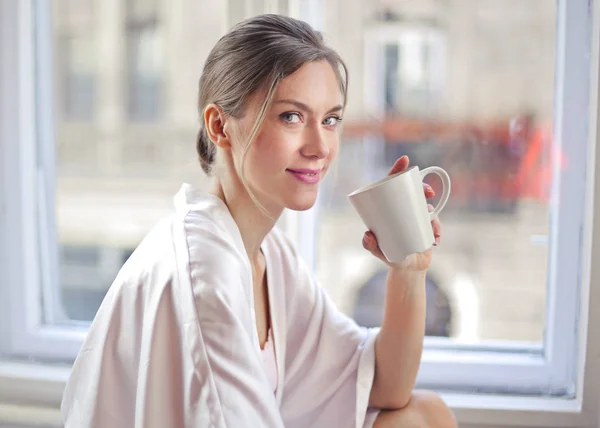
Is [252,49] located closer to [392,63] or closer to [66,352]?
[392,63]

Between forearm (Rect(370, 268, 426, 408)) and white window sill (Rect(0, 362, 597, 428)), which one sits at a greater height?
forearm (Rect(370, 268, 426, 408))

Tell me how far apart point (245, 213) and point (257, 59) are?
249mm

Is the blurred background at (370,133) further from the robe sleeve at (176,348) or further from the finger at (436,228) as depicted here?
the robe sleeve at (176,348)

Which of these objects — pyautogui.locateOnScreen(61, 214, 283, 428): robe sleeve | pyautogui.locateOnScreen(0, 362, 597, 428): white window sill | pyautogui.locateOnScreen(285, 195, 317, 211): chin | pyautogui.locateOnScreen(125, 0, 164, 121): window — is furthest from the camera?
pyautogui.locateOnScreen(125, 0, 164, 121): window

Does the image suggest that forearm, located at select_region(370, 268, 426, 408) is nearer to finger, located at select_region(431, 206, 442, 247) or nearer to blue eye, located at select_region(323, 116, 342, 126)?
finger, located at select_region(431, 206, 442, 247)

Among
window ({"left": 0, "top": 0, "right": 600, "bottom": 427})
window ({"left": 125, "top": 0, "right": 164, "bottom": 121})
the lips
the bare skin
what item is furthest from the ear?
window ({"left": 125, "top": 0, "right": 164, "bottom": 121})

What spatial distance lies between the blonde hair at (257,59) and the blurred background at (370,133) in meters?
0.41

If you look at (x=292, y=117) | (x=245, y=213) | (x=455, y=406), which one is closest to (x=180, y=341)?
(x=245, y=213)

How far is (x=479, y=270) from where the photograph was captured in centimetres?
150

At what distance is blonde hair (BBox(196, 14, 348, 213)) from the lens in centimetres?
92

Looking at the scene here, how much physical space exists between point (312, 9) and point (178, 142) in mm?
440

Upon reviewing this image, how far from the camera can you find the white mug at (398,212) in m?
0.89

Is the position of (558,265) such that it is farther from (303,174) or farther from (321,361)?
(303,174)

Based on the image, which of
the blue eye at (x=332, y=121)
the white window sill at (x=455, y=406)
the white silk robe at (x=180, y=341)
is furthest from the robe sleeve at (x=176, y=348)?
the white window sill at (x=455, y=406)
